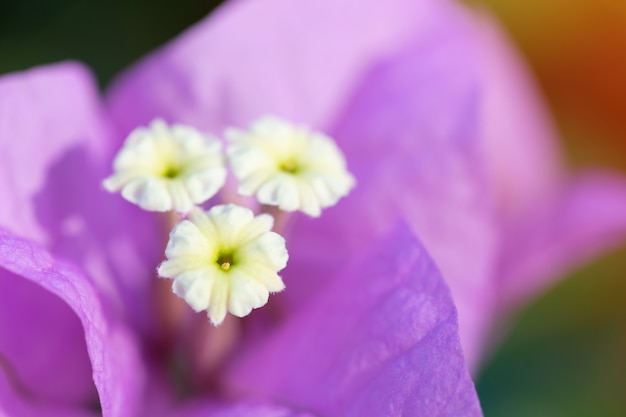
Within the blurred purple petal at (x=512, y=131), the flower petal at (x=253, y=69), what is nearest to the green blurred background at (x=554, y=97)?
the blurred purple petal at (x=512, y=131)

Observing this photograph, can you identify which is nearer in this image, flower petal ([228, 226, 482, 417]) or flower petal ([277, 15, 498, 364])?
flower petal ([228, 226, 482, 417])

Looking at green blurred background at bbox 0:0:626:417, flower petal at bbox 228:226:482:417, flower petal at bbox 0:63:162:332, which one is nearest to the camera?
flower petal at bbox 228:226:482:417

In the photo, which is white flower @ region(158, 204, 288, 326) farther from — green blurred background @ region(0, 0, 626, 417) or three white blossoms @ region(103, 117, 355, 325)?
green blurred background @ region(0, 0, 626, 417)

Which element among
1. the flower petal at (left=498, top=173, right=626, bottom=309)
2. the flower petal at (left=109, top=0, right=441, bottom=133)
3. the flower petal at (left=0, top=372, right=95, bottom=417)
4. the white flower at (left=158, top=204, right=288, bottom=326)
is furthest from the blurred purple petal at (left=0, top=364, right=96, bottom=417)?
the flower petal at (left=498, top=173, right=626, bottom=309)

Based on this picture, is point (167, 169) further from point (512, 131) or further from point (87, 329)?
point (512, 131)

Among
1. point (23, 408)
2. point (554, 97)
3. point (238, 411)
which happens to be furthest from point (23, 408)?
point (554, 97)
